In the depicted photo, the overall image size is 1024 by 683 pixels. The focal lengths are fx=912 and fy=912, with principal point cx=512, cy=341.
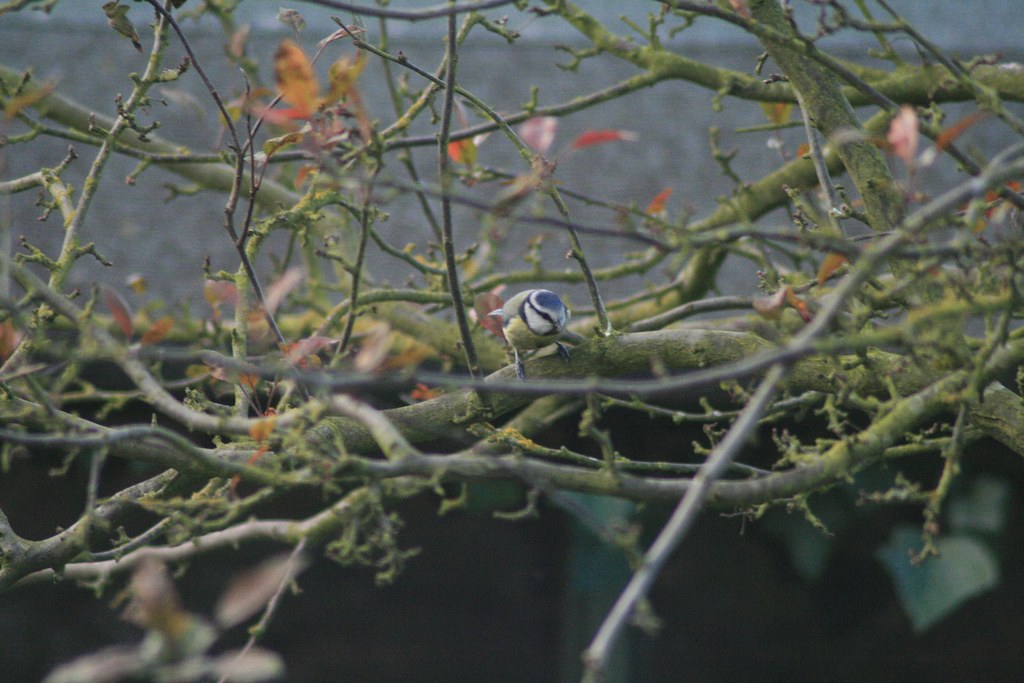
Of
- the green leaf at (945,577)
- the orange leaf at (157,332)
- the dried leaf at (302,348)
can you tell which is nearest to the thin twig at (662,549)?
the dried leaf at (302,348)

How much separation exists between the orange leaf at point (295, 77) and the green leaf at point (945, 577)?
3460 millimetres

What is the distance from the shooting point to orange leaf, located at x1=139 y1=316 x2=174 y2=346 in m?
1.38

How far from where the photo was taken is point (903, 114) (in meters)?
1.08

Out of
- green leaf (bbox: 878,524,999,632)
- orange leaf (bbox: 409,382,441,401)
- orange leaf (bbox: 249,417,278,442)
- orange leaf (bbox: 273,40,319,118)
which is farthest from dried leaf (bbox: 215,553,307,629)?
green leaf (bbox: 878,524,999,632)

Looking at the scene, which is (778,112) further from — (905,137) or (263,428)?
(263,428)

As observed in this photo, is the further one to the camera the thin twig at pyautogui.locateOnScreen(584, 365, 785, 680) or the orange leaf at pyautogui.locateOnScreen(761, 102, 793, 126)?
the orange leaf at pyautogui.locateOnScreen(761, 102, 793, 126)

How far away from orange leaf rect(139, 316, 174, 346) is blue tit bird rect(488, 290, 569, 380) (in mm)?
829

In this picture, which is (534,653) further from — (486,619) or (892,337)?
(892,337)

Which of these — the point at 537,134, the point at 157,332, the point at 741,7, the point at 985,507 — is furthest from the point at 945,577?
the point at 157,332

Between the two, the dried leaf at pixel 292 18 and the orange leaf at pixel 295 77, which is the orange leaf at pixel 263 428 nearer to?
the orange leaf at pixel 295 77

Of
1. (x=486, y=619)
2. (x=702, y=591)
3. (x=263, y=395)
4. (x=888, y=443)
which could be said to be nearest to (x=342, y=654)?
(x=486, y=619)

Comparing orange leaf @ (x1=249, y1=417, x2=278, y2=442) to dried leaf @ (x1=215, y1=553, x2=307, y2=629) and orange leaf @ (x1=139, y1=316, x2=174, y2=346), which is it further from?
dried leaf @ (x1=215, y1=553, x2=307, y2=629)

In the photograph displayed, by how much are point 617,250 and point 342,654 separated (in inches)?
95.5

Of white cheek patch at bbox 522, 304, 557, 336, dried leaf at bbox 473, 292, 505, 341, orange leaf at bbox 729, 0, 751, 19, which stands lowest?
dried leaf at bbox 473, 292, 505, 341
